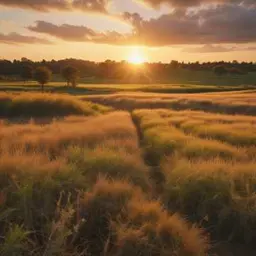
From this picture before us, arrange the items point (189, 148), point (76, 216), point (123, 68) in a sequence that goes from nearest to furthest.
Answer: point (76, 216)
point (189, 148)
point (123, 68)

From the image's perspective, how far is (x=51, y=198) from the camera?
7621mm

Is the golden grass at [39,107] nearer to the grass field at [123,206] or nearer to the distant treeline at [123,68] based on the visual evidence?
the grass field at [123,206]

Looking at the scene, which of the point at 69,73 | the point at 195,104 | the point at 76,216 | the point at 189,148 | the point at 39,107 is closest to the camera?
the point at 76,216

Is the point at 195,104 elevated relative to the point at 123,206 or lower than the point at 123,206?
lower

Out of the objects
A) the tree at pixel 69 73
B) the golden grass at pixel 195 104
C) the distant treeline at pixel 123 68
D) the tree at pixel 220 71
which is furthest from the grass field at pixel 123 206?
the tree at pixel 220 71

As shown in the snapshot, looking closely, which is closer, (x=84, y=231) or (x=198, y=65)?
(x=84, y=231)

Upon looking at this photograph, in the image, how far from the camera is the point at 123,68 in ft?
493

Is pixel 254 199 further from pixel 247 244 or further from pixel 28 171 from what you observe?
pixel 28 171

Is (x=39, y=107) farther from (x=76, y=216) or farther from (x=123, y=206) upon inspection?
(x=123, y=206)

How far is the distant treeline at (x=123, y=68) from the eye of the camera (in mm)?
134625

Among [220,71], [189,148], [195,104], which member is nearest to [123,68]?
[220,71]

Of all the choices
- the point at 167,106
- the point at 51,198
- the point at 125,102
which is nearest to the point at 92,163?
the point at 51,198

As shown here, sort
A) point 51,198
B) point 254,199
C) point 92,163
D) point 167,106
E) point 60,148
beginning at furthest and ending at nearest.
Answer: point 167,106 < point 60,148 < point 92,163 < point 254,199 < point 51,198

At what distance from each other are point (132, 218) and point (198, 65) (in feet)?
549
